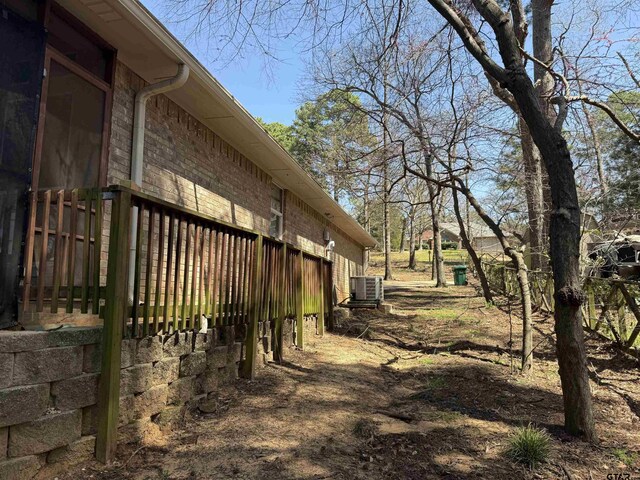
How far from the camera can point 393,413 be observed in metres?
4.50

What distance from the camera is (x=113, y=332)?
3018mm

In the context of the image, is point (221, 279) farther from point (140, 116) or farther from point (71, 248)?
point (140, 116)

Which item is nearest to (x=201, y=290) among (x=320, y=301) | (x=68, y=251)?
(x=68, y=251)

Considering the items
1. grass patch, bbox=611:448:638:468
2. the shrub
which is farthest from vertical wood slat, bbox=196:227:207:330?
grass patch, bbox=611:448:638:468

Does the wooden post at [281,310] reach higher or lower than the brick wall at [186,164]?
lower

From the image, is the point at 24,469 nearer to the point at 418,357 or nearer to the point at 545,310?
the point at 418,357

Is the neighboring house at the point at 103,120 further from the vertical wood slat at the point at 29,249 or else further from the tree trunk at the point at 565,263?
the tree trunk at the point at 565,263

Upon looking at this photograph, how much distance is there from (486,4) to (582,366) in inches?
141

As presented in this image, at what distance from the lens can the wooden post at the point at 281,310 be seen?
235 inches

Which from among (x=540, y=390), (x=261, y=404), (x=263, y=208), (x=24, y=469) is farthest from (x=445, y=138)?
(x=24, y=469)

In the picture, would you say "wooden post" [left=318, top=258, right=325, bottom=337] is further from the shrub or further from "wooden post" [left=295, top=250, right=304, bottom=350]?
the shrub

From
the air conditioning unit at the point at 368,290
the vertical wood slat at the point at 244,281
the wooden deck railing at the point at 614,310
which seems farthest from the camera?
the air conditioning unit at the point at 368,290

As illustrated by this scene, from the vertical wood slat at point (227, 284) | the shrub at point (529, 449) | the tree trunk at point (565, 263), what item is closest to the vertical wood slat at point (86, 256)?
the vertical wood slat at point (227, 284)

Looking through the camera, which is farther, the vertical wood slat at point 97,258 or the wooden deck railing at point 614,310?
the wooden deck railing at point 614,310
